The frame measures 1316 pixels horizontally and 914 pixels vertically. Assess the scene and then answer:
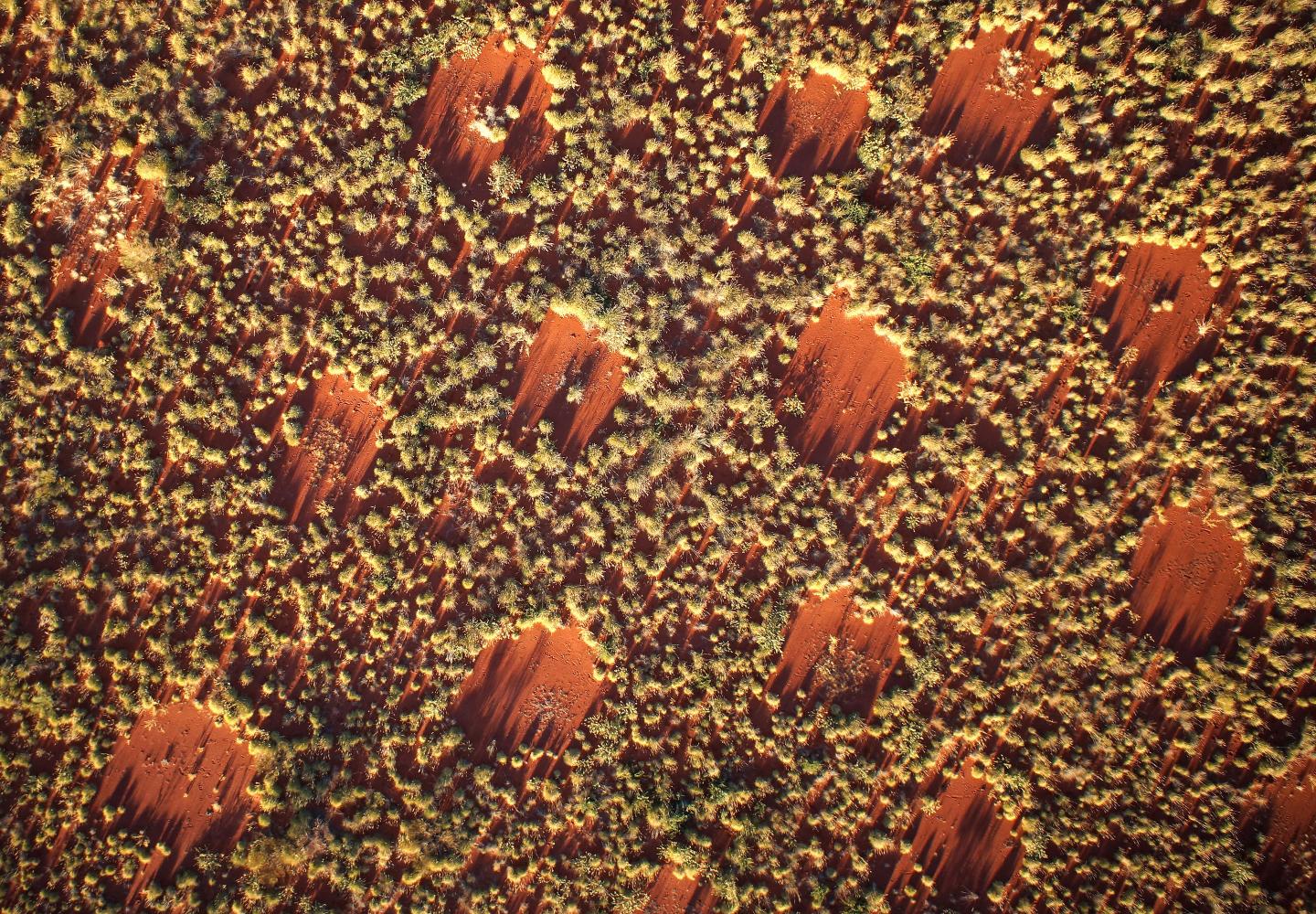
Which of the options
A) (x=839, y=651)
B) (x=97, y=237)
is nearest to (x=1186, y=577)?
(x=839, y=651)

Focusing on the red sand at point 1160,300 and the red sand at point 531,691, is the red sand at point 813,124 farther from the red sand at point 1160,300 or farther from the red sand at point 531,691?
the red sand at point 531,691

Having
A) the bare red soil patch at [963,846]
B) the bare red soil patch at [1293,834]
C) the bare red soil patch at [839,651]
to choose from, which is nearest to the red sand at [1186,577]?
the bare red soil patch at [1293,834]

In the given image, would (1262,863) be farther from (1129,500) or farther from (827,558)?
(827,558)

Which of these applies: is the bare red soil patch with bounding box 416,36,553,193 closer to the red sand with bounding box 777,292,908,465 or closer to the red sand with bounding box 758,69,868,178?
the red sand with bounding box 758,69,868,178

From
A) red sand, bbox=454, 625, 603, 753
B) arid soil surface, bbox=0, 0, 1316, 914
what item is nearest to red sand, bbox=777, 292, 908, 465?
arid soil surface, bbox=0, 0, 1316, 914

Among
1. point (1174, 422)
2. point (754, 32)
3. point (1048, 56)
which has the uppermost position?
point (1048, 56)

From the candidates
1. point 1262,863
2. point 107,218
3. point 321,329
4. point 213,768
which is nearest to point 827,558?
point 1262,863
